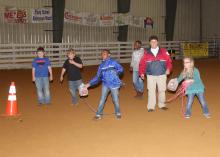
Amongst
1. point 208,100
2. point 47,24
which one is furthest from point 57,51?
point 208,100

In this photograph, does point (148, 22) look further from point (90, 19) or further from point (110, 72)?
point (110, 72)

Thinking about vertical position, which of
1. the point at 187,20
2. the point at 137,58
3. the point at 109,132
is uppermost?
the point at 187,20

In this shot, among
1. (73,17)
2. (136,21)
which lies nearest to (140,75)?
(73,17)

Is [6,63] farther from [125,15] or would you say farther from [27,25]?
[125,15]

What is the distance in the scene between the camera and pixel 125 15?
2998 cm

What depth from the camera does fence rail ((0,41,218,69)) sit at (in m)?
23.8

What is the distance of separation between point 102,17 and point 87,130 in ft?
68.7

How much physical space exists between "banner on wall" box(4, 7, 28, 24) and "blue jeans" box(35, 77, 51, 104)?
1327 cm

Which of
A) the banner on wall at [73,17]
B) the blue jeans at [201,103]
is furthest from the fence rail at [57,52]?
the blue jeans at [201,103]

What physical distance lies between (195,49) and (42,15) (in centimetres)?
1257

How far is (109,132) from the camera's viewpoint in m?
8.51

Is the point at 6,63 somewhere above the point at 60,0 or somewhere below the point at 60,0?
below

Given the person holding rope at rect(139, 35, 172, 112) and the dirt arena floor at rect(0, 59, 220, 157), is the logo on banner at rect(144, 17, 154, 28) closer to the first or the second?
the dirt arena floor at rect(0, 59, 220, 157)

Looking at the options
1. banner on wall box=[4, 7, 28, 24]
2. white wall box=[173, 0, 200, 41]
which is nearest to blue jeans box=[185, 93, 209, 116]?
banner on wall box=[4, 7, 28, 24]
